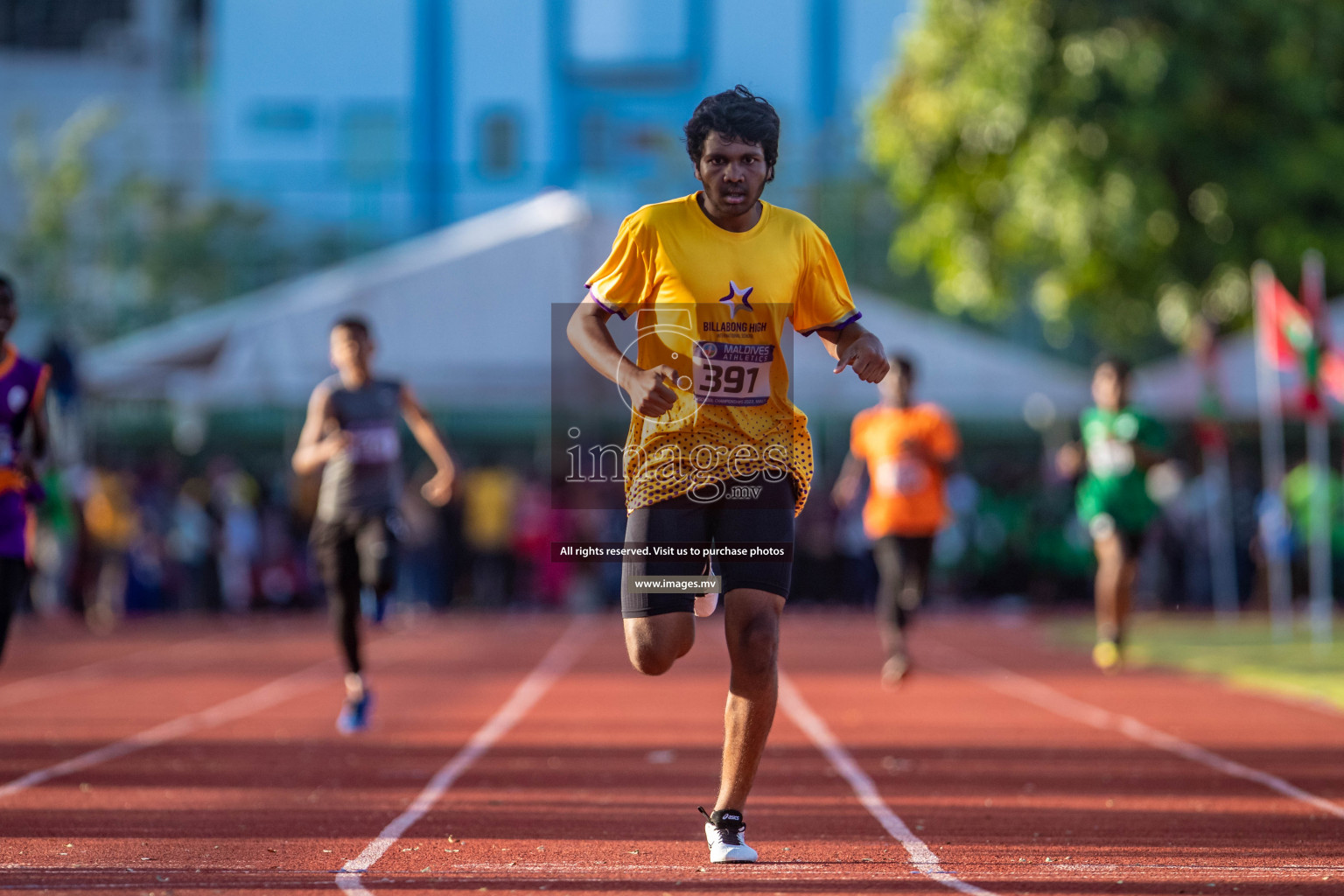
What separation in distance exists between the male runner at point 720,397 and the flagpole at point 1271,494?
37.4ft

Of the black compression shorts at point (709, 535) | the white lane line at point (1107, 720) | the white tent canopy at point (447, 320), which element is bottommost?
the white lane line at point (1107, 720)

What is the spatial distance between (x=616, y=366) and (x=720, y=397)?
1.19 ft

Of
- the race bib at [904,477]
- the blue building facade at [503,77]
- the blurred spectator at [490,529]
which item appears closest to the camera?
the race bib at [904,477]

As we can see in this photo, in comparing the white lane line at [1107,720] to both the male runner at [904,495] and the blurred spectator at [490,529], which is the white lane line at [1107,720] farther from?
the blurred spectator at [490,529]

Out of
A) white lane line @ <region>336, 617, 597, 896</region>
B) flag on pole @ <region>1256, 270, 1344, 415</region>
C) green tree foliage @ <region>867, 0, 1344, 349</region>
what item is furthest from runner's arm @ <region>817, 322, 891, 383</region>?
green tree foliage @ <region>867, 0, 1344, 349</region>

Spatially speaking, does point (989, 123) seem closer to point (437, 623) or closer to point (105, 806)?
point (437, 623)

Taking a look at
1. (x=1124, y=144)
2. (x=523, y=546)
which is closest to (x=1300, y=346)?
(x=1124, y=144)

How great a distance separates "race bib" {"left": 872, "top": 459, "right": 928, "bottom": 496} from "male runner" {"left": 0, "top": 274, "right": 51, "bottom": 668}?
5779mm

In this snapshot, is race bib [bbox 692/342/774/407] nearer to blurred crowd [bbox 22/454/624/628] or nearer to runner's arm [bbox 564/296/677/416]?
runner's arm [bbox 564/296/677/416]

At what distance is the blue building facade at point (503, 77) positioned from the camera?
35.1 meters

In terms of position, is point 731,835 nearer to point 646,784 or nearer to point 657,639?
point 657,639

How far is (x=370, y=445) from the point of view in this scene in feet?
31.9

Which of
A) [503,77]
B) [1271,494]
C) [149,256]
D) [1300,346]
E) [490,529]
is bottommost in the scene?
[490,529]

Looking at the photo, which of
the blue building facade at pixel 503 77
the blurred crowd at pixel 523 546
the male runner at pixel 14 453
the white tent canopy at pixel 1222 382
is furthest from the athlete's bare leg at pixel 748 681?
the blue building facade at pixel 503 77
